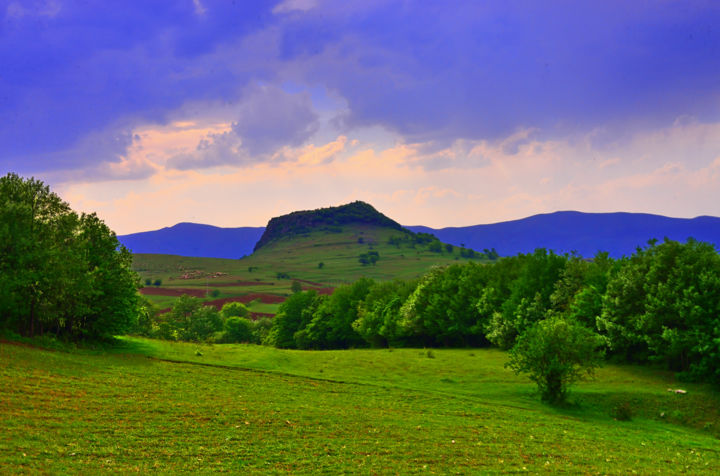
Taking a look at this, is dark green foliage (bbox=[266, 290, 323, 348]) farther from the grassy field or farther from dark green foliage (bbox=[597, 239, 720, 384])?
dark green foliage (bbox=[597, 239, 720, 384])

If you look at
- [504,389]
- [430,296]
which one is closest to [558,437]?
[504,389]

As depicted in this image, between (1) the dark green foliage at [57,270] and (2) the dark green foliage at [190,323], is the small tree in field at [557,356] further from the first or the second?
(2) the dark green foliage at [190,323]

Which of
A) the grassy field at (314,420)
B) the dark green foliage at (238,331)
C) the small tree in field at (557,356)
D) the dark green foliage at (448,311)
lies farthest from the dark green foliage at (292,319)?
the small tree in field at (557,356)

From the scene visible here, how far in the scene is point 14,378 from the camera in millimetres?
35000

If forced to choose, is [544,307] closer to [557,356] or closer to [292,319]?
[557,356]

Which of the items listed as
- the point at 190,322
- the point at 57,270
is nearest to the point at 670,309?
the point at 57,270

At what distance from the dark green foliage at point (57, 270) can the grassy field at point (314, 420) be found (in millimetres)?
5841

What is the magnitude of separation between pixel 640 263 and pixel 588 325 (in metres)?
12.1

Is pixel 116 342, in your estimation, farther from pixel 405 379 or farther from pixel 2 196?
pixel 405 379

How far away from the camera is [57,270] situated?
178ft

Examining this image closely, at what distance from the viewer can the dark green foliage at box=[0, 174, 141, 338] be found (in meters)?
53.6

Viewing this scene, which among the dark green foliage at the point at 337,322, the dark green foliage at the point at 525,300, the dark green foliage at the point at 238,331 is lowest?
the dark green foliage at the point at 238,331

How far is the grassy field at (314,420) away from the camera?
23500 mm

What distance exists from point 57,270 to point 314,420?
38.1m
